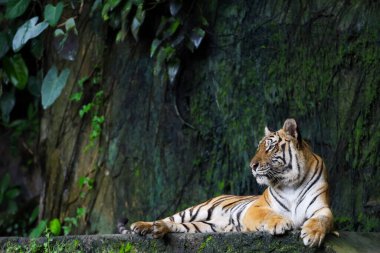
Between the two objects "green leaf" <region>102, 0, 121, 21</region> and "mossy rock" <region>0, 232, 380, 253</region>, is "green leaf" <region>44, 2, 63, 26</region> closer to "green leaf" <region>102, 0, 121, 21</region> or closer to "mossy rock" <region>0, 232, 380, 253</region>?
"green leaf" <region>102, 0, 121, 21</region>

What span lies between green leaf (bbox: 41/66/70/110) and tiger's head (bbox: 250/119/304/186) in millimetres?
2792

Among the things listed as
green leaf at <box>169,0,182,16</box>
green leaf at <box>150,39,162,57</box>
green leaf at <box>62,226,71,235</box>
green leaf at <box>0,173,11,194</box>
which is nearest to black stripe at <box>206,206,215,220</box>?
green leaf at <box>150,39,162,57</box>

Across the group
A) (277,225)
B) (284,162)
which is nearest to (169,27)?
(284,162)

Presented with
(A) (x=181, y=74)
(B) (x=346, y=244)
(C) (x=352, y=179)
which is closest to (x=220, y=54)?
(A) (x=181, y=74)

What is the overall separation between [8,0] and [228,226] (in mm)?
3409

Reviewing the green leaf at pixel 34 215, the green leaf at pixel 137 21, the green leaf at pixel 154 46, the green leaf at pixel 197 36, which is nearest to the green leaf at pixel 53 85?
the green leaf at pixel 137 21

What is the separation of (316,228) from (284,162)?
0.66 meters

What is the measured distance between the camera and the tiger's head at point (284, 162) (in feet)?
16.1

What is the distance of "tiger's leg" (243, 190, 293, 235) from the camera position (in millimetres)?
4445

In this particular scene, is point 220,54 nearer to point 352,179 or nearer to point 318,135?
point 318,135

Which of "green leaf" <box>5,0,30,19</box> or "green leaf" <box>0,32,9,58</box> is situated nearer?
"green leaf" <box>5,0,30,19</box>

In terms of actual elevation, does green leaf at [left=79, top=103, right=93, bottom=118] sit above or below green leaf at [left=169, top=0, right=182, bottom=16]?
below

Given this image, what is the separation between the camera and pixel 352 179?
19.8 feet

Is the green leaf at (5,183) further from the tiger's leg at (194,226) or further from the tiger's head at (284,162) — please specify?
the tiger's head at (284,162)
